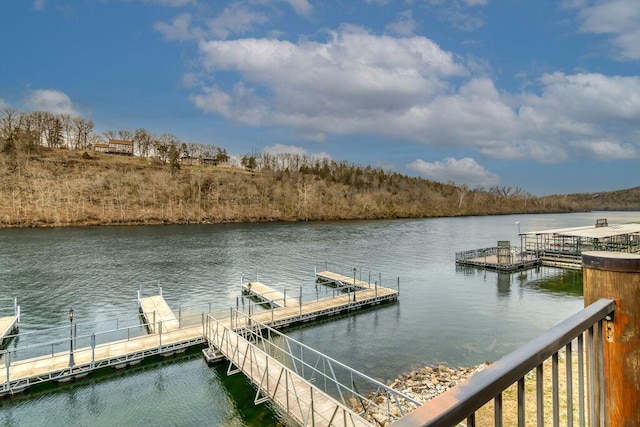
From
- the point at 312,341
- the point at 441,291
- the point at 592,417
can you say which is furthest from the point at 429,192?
the point at 592,417

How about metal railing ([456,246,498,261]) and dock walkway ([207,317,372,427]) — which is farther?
metal railing ([456,246,498,261])

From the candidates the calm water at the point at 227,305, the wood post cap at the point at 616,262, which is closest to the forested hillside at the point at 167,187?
the calm water at the point at 227,305

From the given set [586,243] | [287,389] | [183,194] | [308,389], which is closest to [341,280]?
[308,389]

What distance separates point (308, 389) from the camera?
11.3 m

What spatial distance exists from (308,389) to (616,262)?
35.9 feet

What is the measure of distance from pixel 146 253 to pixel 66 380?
103ft

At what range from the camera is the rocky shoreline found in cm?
1175

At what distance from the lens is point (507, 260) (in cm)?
3625

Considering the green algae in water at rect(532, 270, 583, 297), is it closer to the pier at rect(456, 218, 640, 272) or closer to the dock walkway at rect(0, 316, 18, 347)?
the pier at rect(456, 218, 640, 272)

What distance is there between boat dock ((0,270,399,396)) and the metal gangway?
177 cm

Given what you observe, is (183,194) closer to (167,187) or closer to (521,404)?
(167,187)

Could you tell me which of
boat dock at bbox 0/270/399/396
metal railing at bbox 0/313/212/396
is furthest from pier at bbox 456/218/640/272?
metal railing at bbox 0/313/212/396

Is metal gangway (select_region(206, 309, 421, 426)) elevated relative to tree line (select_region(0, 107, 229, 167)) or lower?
lower

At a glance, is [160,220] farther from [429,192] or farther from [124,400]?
[429,192]
